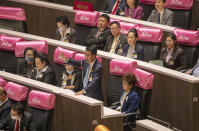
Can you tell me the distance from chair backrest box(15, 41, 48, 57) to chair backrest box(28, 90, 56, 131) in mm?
950

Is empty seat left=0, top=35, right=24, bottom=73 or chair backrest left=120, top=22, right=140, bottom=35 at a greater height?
chair backrest left=120, top=22, right=140, bottom=35

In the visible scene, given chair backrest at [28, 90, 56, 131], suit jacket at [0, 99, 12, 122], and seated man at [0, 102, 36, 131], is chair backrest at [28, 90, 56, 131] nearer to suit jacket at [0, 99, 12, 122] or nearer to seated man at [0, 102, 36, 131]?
seated man at [0, 102, 36, 131]

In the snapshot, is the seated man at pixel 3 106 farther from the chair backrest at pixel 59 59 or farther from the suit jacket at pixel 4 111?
the chair backrest at pixel 59 59

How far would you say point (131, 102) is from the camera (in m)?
4.11

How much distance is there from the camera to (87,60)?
4375 mm

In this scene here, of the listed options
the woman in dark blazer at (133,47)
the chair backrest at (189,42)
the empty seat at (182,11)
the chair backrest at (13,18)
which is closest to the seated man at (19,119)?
the woman in dark blazer at (133,47)

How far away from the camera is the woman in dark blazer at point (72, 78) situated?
4.45 m

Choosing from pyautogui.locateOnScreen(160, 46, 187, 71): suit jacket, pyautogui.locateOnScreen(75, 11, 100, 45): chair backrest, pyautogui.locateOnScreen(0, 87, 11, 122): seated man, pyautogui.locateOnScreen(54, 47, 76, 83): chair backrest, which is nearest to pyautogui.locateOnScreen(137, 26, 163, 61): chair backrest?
pyautogui.locateOnScreen(160, 46, 187, 71): suit jacket

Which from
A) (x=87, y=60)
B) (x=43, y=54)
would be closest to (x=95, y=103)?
(x=87, y=60)

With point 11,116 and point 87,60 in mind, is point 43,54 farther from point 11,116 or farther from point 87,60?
point 11,116

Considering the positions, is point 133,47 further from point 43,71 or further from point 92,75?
point 43,71

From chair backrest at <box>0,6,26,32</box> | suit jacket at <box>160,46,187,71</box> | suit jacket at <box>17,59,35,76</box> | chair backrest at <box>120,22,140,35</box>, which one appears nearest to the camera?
suit jacket at <box>160,46,187,71</box>

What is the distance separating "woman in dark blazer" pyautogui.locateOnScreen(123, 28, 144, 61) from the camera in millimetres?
4734

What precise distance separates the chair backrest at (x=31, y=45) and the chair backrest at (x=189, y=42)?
1335mm
